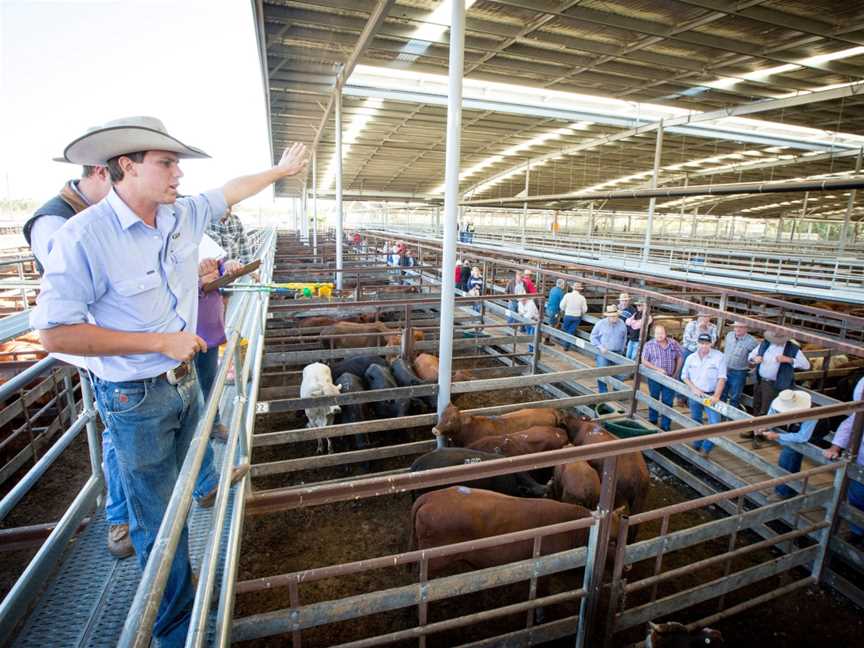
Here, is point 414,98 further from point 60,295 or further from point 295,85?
point 60,295

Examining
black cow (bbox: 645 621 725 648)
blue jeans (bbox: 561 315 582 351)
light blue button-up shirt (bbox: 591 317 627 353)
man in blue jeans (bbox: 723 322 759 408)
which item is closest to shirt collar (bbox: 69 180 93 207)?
black cow (bbox: 645 621 725 648)

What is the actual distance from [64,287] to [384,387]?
5.10m

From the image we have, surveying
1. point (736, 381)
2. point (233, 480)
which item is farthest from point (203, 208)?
point (736, 381)

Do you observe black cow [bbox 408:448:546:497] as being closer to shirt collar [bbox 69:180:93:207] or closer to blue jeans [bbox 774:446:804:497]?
blue jeans [bbox 774:446:804:497]

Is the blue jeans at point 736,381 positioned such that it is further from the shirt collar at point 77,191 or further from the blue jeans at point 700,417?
the shirt collar at point 77,191

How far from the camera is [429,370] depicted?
7.10 m

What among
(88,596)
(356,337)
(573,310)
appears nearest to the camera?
(88,596)

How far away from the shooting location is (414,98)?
13.4 metres

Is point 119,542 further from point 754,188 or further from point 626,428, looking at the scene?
point 754,188

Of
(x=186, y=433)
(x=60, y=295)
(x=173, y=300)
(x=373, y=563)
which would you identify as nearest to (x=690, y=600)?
(x=373, y=563)

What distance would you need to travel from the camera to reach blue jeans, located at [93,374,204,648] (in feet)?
5.76

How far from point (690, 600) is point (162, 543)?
3.48 metres

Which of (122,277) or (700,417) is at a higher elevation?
(122,277)

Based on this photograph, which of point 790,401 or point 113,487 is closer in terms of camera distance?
point 113,487
